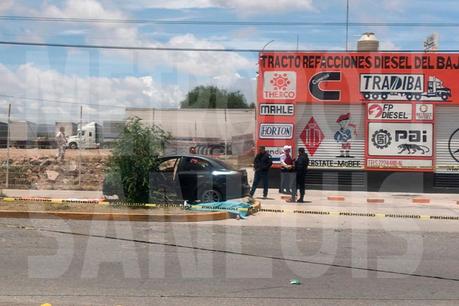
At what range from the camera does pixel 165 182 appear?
15.2 meters

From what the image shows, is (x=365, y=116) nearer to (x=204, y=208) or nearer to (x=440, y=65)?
(x=440, y=65)

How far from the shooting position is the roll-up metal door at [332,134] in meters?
22.2

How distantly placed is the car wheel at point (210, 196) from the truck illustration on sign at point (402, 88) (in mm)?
8828

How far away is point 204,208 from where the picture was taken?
46.9ft

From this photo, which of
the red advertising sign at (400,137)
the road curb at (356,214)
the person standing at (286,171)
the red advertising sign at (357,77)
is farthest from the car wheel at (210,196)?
the red advertising sign at (400,137)

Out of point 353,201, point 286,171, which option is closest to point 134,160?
point 286,171

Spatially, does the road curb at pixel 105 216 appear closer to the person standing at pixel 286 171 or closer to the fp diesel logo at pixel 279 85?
the person standing at pixel 286 171

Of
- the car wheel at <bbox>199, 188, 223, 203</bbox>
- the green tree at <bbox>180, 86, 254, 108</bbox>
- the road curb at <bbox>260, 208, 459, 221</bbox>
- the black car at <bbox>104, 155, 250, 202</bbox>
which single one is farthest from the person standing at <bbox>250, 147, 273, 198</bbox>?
the green tree at <bbox>180, 86, 254, 108</bbox>

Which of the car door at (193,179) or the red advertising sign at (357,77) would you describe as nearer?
the car door at (193,179)

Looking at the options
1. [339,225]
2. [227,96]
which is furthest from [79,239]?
[227,96]

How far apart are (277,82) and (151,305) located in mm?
16596

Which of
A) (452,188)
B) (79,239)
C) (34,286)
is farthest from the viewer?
(452,188)

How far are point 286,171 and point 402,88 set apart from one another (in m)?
6.01

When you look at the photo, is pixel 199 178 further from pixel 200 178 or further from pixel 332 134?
pixel 332 134
